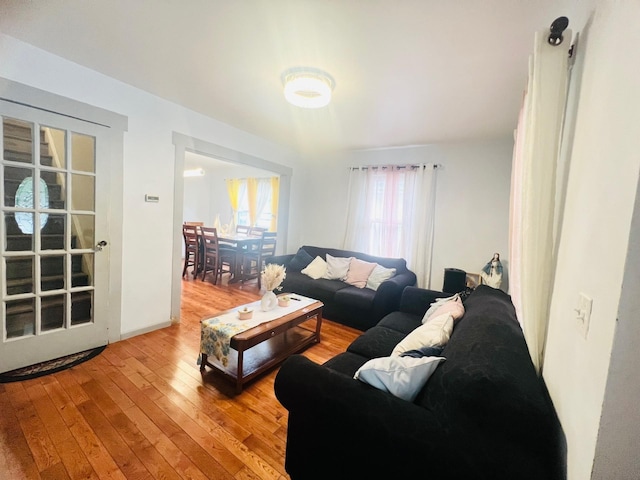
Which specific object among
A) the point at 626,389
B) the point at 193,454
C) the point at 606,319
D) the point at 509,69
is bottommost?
the point at 193,454

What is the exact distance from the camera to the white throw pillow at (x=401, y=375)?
111cm

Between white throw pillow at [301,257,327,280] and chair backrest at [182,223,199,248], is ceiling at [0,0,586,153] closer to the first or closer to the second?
white throw pillow at [301,257,327,280]

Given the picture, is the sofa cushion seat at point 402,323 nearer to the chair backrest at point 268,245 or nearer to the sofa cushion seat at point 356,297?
the sofa cushion seat at point 356,297

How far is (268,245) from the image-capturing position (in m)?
5.32

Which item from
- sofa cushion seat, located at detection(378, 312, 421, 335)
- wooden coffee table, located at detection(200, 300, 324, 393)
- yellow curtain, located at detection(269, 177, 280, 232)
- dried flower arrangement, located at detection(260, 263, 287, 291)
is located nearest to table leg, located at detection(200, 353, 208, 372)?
wooden coffee table, located at detection(200, 300, 324, 393)

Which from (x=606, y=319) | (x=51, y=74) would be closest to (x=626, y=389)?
(x=606, y=319)

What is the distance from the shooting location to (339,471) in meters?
1.12

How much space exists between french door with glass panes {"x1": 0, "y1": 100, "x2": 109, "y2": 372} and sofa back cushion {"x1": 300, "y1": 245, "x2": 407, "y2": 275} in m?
2.78

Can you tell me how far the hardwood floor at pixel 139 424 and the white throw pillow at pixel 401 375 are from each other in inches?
29.7

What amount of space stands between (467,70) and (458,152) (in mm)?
1843

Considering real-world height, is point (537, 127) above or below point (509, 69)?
below

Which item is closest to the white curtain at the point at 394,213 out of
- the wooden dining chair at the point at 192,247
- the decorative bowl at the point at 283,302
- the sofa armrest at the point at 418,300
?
the sofa armrest at the point at 418,300

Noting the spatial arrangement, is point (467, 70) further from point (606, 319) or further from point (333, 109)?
point (606, 319)

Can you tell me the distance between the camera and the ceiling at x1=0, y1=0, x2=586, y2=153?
1414 millimetres
